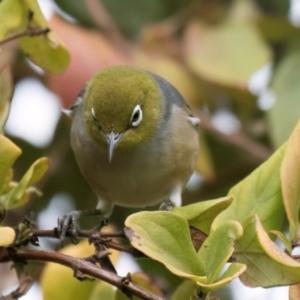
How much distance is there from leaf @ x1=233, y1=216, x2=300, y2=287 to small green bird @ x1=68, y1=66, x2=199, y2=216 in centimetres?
76

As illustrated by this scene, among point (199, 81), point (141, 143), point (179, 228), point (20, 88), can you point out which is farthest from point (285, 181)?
point (20, 88)

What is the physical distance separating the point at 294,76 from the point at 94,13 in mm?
882

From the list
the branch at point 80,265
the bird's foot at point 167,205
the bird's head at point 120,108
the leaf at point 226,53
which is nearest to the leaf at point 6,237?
→ the branch at point 80,265

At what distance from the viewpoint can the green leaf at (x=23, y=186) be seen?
4.69 feet

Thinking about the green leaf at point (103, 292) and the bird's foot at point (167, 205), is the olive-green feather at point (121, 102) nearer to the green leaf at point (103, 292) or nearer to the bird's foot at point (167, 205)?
the bird's foot at point (167, 205)

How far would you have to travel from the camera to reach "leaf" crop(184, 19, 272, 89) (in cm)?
255

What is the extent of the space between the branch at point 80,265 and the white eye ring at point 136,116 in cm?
89

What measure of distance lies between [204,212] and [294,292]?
0.24 m

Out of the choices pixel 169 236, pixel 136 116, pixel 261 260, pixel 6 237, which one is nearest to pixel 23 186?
pixel 6 237

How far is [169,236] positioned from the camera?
125cm

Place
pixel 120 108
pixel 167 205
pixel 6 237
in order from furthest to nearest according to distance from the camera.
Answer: pixel 167 205
pixel 120 108
pixel 6 237

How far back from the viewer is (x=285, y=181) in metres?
1.45

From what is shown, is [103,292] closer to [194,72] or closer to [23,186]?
[23,186]

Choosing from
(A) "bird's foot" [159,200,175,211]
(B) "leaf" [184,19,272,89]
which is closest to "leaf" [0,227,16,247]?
(A) "bird's foot" [159,200,175,211]
